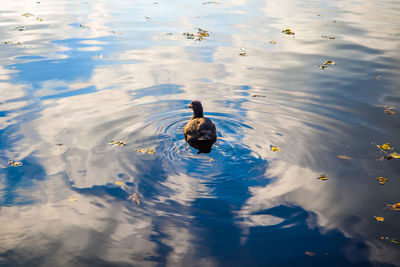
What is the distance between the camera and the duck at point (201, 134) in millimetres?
8695

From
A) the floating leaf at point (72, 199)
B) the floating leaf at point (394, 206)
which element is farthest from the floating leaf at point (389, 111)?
the floating leaf at point (72, 199)

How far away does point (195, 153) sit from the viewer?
8.47 meters

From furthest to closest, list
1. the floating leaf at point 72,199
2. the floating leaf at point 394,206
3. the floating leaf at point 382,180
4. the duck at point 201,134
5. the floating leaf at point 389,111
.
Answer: the floating leaf at point 389,111, the duck at point 201,134, the floating leaf at point 382,180, the floating leaf at point 72,199, the floating leaf at point 394,206

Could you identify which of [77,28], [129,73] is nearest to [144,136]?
[129,73]

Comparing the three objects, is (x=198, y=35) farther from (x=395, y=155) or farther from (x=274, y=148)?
(x=395, y=155)

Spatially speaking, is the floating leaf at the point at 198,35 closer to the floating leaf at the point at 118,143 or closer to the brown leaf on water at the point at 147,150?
the floating leaf at the point at 118,143

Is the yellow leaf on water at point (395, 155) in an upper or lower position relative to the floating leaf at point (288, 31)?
lower

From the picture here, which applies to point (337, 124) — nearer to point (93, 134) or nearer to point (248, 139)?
point (248, 139)

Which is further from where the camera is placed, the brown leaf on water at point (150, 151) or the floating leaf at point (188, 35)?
the floating leaf at point (188, 35)

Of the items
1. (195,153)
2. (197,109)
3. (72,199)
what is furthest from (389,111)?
(72,199)

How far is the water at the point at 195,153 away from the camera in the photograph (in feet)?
19.5

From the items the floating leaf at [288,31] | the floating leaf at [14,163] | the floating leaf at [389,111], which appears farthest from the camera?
the floating leaf at [288,31]

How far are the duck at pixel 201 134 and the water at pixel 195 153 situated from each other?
269 mm

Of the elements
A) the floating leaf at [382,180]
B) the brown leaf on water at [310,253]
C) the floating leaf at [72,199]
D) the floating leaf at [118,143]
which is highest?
the floating leaf at [118,143]
